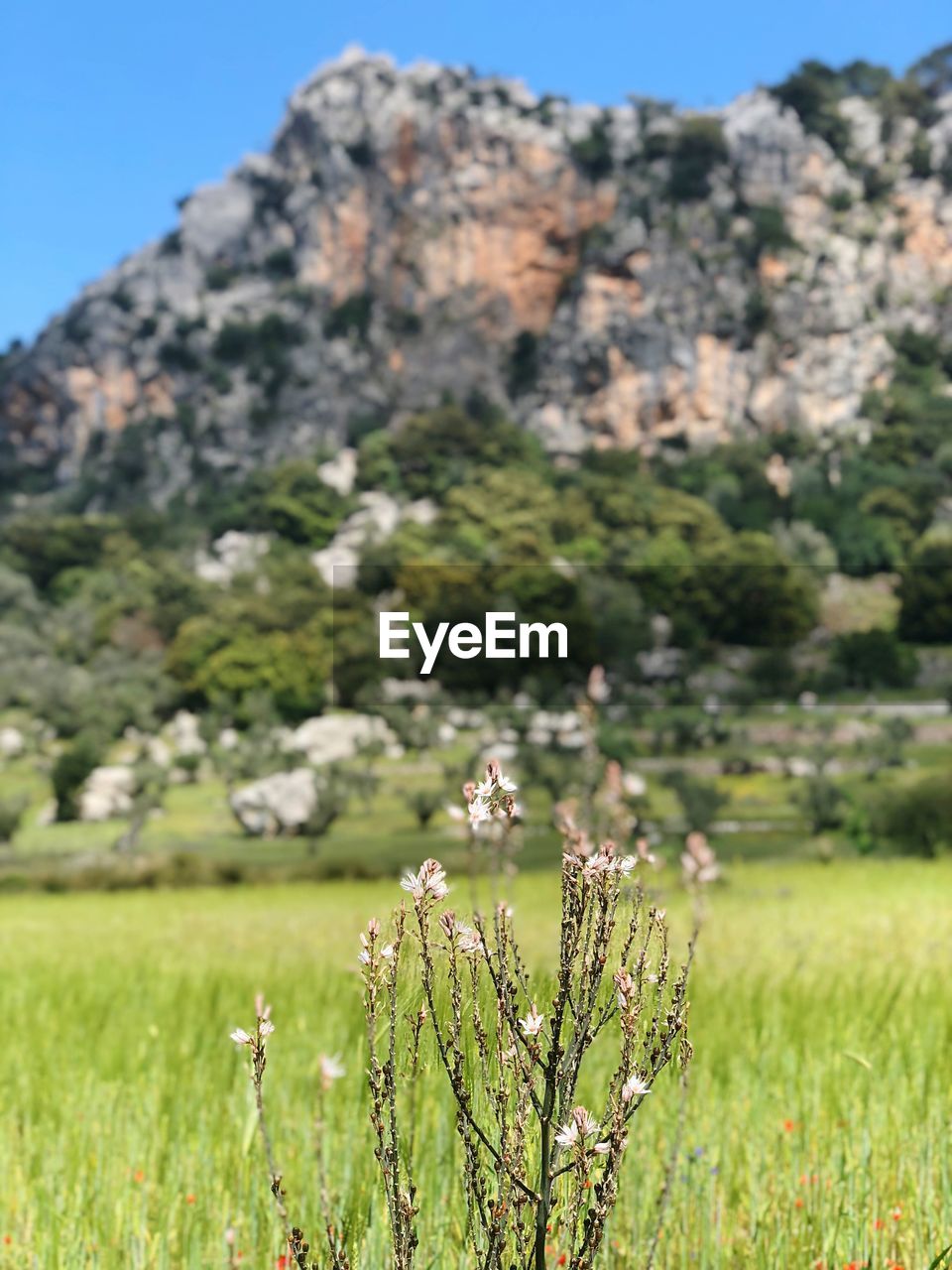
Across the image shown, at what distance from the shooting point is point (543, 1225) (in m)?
1.35

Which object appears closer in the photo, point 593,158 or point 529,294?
point 529,294

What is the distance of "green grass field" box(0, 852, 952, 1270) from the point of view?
7.47ft

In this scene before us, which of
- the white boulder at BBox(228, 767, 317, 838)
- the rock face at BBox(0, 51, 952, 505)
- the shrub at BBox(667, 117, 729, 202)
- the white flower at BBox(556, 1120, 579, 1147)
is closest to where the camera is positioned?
the white flower at BBox(556, 1120, 579, 1147)

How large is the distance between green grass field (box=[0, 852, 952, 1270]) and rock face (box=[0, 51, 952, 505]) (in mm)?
55895

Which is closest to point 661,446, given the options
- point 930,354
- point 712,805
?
point 930,354

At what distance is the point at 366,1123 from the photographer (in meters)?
3.05

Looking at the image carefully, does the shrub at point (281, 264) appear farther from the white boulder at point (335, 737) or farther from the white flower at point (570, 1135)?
the white flower at point (570, 1135)

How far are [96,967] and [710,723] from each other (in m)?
18.3

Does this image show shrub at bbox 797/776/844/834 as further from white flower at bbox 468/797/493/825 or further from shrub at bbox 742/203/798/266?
shrub at bbox 742/203/798/266

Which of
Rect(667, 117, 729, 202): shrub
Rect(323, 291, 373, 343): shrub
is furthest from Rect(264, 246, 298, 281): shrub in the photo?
Rect(667, 117, 729, 202): shrub

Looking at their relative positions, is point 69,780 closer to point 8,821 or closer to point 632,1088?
point 8,821

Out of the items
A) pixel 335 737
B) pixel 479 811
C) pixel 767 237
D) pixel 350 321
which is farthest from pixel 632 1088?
pixel 350 321

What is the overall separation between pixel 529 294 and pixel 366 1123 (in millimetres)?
65230

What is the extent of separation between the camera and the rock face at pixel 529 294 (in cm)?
5962
